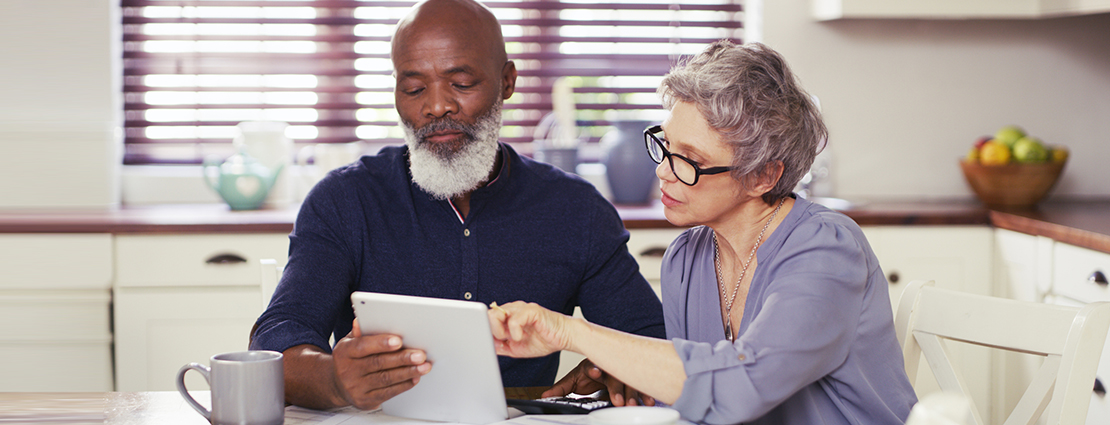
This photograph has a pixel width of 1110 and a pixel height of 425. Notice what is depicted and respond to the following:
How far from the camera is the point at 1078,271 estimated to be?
2.11 m

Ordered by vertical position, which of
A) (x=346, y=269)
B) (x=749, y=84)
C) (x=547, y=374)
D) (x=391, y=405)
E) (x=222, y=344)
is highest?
(x=749, y=84)

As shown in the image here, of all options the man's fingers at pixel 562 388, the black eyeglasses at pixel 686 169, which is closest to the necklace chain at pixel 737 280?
the black eyeglasses at pixel 686 169

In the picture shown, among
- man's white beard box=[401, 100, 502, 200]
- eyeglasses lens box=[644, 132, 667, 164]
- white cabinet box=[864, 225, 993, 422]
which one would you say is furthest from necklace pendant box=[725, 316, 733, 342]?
white cabinet box=[864, 225, 993, 422]

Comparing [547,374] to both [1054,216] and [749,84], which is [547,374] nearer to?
[749,84]

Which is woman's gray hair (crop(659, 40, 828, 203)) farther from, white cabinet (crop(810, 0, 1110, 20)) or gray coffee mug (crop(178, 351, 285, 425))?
white cabinet (crop(810, 0, 1110, 20))

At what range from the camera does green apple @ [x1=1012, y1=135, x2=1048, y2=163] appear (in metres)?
2.69

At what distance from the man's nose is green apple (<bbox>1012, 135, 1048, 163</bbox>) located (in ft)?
6.59

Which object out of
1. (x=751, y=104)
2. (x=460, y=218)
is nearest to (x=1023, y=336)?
(x=751, y=104)

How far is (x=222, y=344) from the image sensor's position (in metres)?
2.45

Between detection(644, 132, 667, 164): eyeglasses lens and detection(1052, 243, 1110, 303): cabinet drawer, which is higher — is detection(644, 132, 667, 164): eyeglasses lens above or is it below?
above

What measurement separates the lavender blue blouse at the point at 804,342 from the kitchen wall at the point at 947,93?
1.95 metres

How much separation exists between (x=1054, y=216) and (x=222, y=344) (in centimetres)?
239

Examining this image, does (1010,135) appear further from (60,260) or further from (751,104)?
(60,260)

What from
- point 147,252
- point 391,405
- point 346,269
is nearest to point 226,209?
point 147,252
